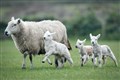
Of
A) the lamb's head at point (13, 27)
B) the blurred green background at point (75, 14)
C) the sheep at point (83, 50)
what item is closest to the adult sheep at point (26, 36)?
the lamb's head at point (13, 27)

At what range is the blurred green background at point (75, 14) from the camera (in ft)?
151

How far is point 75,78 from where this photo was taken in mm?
17625

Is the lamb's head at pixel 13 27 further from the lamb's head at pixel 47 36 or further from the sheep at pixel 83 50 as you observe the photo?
the sheep at pixel 83 50

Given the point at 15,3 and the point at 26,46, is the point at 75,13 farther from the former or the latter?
the point at 26,46

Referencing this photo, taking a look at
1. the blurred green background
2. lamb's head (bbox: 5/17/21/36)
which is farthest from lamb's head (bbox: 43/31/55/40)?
the blurred green background

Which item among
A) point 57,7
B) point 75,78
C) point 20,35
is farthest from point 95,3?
point 75,78

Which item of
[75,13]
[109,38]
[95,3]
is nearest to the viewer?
[109,38]

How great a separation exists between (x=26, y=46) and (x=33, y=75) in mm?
2520

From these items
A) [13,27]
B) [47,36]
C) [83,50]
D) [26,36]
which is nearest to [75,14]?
[83,50]

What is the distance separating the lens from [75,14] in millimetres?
52719

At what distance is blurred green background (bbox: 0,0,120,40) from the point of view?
46.1m

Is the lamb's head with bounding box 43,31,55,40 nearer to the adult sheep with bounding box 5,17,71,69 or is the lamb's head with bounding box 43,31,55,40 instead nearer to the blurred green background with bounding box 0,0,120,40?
the adult sheep with bounding box 5,17,71,69

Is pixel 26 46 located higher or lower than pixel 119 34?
lower

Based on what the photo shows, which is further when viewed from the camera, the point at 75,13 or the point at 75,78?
the point at 75,13
